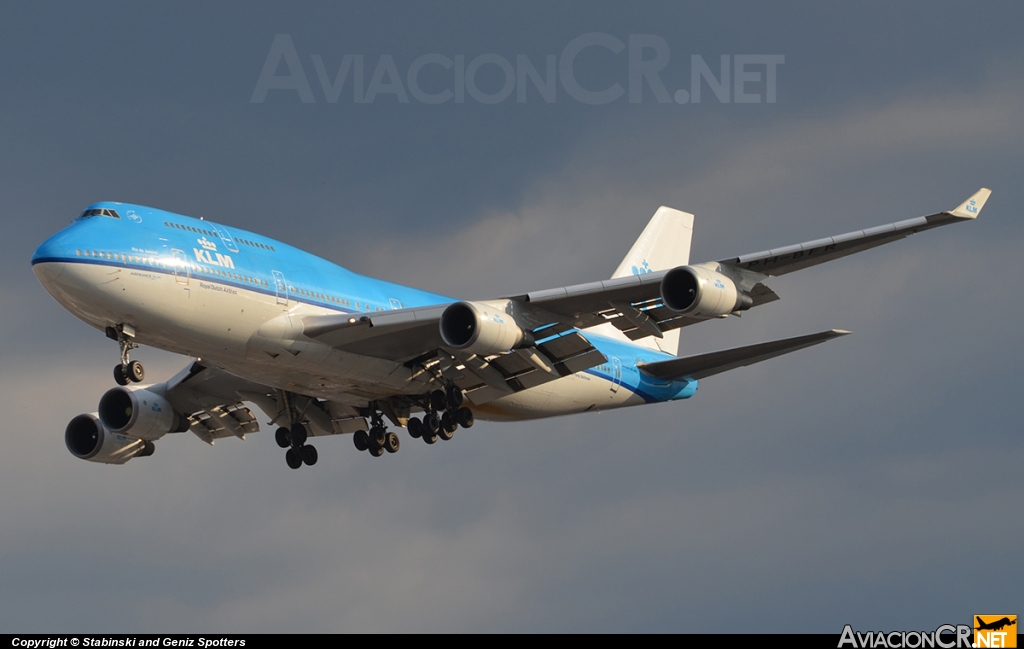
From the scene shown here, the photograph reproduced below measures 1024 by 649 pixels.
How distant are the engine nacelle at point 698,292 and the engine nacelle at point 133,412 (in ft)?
59.4

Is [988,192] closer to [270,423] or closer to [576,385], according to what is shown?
[576,385]

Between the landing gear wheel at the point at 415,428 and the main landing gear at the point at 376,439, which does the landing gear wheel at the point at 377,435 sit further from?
the landing gear wheel at the point at 415,428

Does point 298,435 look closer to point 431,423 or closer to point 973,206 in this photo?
point 431,423

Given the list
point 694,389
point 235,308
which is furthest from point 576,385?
point 235,308

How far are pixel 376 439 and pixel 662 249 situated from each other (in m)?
16.4

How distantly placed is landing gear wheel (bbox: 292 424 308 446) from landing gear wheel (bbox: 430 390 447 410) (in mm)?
5400

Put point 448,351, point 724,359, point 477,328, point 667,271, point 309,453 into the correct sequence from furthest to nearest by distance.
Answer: point 309,453, point 724,359, point 448,351, point 477,328, point 667,271

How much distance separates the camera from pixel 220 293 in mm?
33125

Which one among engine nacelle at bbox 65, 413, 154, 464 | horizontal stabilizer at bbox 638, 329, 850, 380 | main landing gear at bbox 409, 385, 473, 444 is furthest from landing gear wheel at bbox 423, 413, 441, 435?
engine nacelle at bbox 65, 413, 154, 464

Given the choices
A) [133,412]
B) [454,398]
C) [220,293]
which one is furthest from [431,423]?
[133,412]

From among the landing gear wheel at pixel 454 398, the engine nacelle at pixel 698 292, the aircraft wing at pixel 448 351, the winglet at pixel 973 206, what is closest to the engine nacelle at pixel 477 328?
the aircraft wing at pixel 448 351

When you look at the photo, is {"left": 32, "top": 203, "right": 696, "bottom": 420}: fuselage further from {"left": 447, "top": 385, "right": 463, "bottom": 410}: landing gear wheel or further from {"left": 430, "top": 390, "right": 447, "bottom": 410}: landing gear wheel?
{"left": 447, "top": 385, "right": 463, "bottom": 410}: landing gear wheel

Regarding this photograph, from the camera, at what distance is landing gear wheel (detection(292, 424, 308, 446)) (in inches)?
1644

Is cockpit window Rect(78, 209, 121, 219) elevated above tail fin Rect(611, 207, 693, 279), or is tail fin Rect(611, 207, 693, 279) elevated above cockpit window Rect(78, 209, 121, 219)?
tail fin Rect(611, 207, 693, 279)
